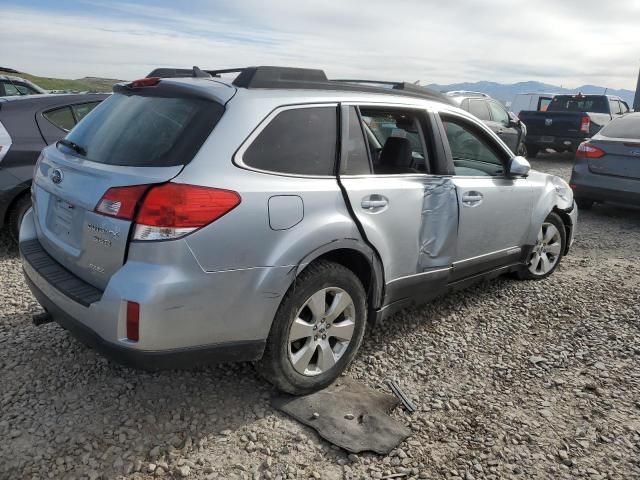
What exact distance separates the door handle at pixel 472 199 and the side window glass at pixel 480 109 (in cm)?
758

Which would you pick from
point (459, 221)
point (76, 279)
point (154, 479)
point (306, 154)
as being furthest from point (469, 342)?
point (76, 279)

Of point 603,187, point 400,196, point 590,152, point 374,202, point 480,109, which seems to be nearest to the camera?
point 374,202

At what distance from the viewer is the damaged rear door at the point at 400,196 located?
3051mm

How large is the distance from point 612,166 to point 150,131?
6826mm

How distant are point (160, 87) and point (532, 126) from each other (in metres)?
13.2

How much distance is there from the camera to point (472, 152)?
4340mm

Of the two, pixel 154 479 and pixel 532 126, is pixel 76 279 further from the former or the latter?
pixel 532 126

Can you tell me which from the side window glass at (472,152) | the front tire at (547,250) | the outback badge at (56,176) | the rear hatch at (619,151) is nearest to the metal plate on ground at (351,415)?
the outback badge at (56,176)

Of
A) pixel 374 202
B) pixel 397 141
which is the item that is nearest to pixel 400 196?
pixel 374 202

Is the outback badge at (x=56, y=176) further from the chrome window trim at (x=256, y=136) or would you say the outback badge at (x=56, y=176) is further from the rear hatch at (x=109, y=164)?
the chrome window trim at (x=256, y=136)

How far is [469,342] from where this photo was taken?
3771 millimetres

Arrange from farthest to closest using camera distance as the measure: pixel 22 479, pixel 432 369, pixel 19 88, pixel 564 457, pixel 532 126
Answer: pixel 532 126 → pixel 19 88 → pixel 432 369 → pixel 564 457 → pixel 22 479

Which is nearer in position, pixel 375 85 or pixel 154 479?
pixel 154 479

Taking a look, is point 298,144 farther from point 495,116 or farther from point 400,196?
point 495,116
